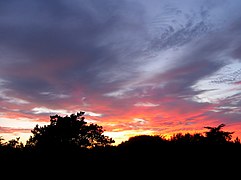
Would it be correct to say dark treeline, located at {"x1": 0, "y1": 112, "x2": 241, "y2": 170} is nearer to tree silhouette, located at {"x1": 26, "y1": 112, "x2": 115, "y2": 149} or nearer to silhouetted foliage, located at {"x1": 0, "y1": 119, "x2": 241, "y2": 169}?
silhouetted foliage, located at {"x1": 0, "y1": 119, "x2": 241, "y2": 169}

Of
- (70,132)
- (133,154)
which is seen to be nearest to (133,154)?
(133,154)

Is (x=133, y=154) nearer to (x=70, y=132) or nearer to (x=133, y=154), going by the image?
(x=133, y=154)

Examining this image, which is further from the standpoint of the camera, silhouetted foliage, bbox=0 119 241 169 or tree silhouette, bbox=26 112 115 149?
tree silhouette, bbox=26 112 115 149

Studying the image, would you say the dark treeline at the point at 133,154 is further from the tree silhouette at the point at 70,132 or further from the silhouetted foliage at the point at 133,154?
the tree silhouette at the point at 70,132

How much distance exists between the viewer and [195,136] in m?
17.6

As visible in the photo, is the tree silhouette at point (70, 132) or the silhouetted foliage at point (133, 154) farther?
the tree silhouette at point (70, 132)

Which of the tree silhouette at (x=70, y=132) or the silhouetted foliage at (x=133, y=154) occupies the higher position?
the tree silhouette at (x=70, y=132)

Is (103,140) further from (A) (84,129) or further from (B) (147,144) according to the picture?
(B) (147,144)

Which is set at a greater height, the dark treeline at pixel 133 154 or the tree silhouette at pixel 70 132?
the tree silhouette at pixel 70 132

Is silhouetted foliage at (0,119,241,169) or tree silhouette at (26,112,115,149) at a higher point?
tree silhouette at (26,112,115,149)

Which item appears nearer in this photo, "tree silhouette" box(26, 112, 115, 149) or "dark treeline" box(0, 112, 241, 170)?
"dark treeline" box(0, 112, 241, 170)

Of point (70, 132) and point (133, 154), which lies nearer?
point (133, 154)

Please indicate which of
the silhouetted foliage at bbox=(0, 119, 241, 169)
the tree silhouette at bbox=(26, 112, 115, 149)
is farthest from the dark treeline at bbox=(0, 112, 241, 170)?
the tree silhouette at bbox=(26, 112, 115, 149)

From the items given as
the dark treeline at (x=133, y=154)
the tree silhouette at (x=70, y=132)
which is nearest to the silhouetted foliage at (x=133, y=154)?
the dark treeline at (x=133, y=154)
